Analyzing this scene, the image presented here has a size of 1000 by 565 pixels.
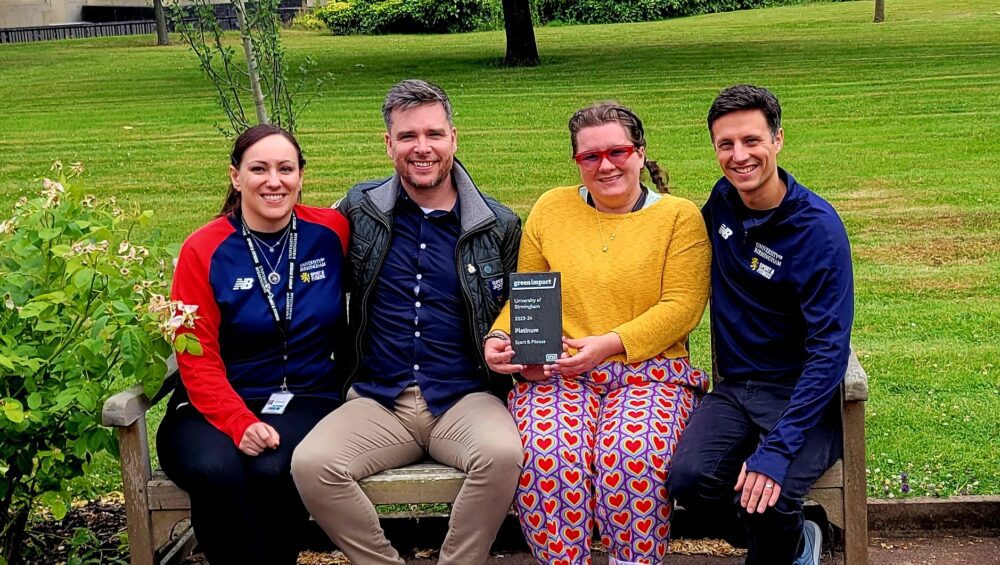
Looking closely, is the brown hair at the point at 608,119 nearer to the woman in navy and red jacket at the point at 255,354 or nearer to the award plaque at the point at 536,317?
the award plaque at the point at 536,317

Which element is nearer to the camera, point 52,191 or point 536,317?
point 536,317

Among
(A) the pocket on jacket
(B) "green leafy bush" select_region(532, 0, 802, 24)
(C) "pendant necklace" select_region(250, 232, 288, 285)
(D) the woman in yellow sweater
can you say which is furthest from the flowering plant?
(B) "green leafy bush" select_region(532, 0, 802, 24)

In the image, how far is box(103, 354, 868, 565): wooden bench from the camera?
3832 millimetres

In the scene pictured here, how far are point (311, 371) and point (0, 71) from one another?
25582 millimetres

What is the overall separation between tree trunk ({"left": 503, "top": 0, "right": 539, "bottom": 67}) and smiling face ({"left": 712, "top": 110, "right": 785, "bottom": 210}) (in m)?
19.0

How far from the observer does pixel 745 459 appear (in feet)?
12.7

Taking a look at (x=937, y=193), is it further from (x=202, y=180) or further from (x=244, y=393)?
(x=244, y=393)

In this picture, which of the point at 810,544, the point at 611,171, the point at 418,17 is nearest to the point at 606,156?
the point at 611,171

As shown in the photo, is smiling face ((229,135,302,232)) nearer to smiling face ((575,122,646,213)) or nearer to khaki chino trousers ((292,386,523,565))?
khaki chino trousers ((292,386,523,565))

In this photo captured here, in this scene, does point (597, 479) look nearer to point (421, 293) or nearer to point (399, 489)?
point (399, 489)

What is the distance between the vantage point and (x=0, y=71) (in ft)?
88.9

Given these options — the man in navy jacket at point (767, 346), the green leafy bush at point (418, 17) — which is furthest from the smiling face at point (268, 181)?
the green leafy bush at point (418, 17)

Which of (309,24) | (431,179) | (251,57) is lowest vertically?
(431,179)

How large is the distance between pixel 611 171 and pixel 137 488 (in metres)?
1.88
